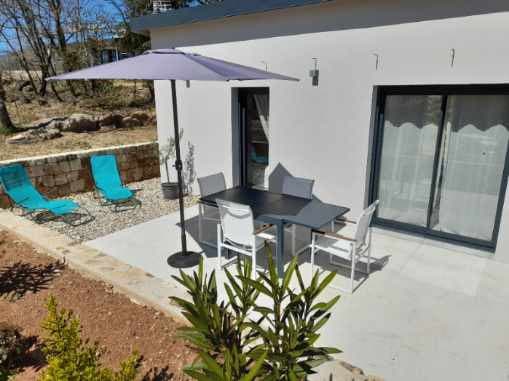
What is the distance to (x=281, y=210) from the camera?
4.87 meters

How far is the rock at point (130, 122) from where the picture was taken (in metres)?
13.9

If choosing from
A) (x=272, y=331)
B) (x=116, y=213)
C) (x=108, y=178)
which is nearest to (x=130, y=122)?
(x=108, y=178)

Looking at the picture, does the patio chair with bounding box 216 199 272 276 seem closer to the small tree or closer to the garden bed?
the garden bed

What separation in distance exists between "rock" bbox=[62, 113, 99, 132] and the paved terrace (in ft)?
25.3

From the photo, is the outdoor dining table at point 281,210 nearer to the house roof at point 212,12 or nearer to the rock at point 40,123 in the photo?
the house roof at point 212,12

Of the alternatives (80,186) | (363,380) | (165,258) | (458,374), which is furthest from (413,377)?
(80,186)

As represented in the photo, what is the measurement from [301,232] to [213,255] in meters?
1.65

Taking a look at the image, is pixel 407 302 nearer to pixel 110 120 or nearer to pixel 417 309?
pixel 417 309

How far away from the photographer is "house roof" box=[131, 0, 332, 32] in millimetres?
5941

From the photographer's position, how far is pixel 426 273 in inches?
191

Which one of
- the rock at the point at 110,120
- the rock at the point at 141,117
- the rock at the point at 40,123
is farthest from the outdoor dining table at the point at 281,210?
the rock at the point at 141,117

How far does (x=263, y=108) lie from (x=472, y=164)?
3.92 m

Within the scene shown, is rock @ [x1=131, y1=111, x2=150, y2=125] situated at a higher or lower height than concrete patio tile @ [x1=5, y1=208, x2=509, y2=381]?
higher

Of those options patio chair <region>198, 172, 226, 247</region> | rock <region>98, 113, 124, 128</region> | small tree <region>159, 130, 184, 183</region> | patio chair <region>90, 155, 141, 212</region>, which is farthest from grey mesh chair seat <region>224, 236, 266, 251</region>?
rock <region>98, 113, 124, 128</region>
